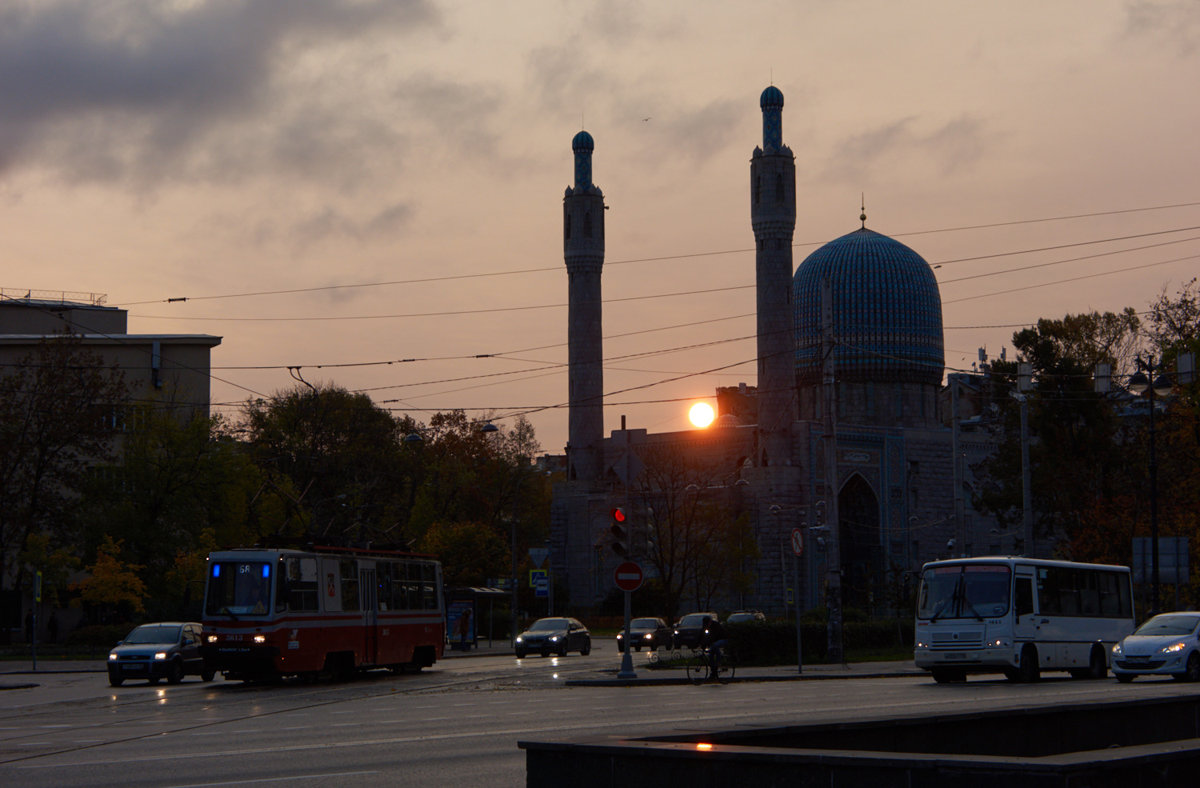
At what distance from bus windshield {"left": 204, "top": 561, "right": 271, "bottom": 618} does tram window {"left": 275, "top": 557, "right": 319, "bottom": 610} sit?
0.89ft

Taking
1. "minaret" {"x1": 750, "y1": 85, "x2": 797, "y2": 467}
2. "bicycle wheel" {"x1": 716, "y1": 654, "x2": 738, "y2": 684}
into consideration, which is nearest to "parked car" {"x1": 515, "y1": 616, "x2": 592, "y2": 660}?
"bicycle wheel" {"x1": 716, "y1": 654, "x2": 738, "y2": 684}

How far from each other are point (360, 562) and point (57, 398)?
26327 mm

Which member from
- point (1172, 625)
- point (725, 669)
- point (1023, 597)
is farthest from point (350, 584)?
point (1172, 625)

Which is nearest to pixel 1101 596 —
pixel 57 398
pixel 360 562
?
pixel 360 562

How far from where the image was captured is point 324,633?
29391mm

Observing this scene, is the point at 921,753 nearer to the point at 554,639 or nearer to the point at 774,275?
the point at 554,639

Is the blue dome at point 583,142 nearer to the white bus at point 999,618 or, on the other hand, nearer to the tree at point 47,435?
the tree at point 47,435

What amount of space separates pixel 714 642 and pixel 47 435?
31868 millimetres

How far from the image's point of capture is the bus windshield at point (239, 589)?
28.1 meters

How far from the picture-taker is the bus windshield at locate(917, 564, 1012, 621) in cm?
2705

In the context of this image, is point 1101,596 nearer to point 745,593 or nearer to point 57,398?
point 57,398

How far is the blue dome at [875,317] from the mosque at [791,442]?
93mm

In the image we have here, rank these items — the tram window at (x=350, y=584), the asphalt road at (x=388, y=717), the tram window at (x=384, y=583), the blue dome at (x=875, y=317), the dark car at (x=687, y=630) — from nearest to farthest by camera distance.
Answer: the asphalt road at (x=388, y=717) < the tram window at (x=350, y=584) < the tram window at (x=384, y=583) < the dark car at (x=687, y=630) < the blue dome at (x=875, y=317)

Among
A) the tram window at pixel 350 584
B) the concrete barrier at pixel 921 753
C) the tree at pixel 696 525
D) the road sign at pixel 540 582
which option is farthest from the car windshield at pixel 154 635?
the tree at pixel 696 525
